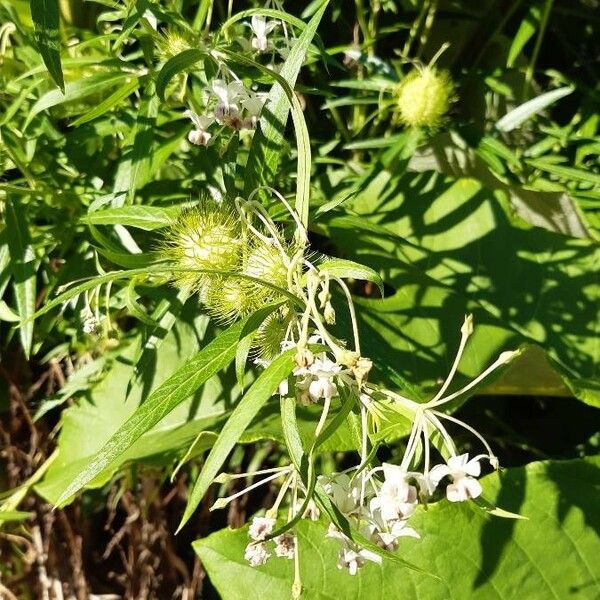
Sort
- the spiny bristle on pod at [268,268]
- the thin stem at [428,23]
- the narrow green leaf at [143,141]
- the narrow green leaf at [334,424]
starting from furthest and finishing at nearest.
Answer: the thin stem at [428,23] → the narrow green leaf at [143,141] → the spiny bristle on pod at [268,268] → the narrow green leaf at [334,424]

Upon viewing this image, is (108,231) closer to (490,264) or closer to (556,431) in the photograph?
(490,264)

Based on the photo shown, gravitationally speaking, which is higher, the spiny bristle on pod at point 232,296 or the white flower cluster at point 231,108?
the white flower cluster at point 231,108

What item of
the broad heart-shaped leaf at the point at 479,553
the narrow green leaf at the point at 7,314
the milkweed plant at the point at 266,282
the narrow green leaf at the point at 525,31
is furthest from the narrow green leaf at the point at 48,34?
the narrow green leaf at the point at 525,31

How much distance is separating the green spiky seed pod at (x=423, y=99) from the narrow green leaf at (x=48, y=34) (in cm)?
60

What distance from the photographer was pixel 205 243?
2.46ft

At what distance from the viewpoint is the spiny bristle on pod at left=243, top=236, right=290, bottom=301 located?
73cm

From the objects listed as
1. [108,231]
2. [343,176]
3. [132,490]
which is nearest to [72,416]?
[132,490]

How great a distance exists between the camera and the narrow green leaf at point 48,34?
729 millimetres

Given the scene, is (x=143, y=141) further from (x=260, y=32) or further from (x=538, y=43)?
(x=538, y=43)

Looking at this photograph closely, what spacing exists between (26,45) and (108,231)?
0.27 m

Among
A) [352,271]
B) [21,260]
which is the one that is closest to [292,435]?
[352,271]

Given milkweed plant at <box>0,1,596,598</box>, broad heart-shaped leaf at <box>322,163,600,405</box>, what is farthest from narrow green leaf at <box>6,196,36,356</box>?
broad heart-shaped leaf at <box>322,163,600,405</box>

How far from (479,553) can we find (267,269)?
594 mm

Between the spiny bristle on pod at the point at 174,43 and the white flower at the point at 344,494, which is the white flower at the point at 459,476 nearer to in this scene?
the white flower at the point at 344,494
